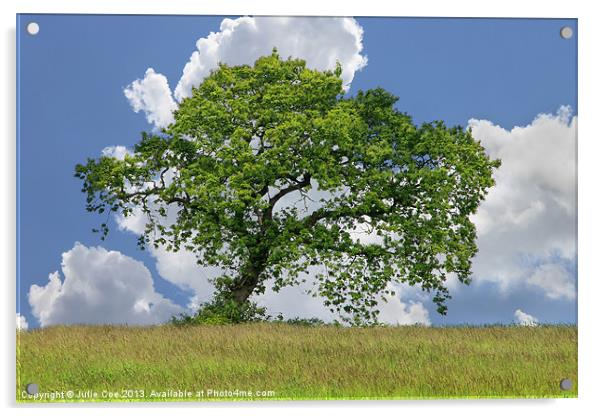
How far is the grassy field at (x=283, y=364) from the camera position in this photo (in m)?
13.8

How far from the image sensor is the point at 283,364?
14.5m

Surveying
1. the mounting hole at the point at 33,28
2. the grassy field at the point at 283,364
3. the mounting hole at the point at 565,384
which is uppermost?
the mounting hole at the point at 33,28

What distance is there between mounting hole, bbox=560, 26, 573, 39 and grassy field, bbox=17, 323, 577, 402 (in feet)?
16.1

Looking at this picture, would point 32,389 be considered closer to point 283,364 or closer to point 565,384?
point 283,364

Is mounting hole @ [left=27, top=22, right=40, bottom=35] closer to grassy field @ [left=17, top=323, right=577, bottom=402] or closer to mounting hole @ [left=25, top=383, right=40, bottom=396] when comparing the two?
grassy field @ [left=17, top=323, right=577, bottom=402]

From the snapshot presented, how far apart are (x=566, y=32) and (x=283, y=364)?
280 inches

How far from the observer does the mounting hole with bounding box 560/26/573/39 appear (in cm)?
1484

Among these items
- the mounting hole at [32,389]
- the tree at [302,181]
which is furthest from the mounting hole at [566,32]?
the mounting hole at [32,389]

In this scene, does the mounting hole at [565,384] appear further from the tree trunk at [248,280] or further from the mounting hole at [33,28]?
the mounting hole at [33,28]

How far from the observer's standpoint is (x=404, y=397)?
45.3 feet

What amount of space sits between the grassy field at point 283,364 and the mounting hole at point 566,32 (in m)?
4.91

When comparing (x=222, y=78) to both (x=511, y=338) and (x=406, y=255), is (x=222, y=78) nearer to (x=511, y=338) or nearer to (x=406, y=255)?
(x=406, y=255)

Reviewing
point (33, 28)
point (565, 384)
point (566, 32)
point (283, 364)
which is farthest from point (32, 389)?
point (566, 32)

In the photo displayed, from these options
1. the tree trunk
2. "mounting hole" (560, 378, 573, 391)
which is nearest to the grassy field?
"mounting hole" (560, 378, 573, 391)
